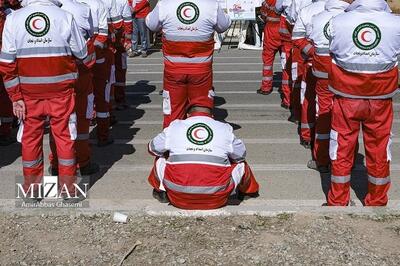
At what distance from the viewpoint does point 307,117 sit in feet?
23.8

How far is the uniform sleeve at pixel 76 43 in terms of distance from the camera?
507 cm

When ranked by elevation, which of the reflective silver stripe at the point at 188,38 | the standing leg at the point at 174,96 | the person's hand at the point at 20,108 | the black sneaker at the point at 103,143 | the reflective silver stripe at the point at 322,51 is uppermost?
the reflective silver stripe at the point at 188,38

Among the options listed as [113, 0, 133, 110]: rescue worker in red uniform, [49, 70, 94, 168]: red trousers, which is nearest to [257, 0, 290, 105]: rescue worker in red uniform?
[113, 0, 133, 110]: rescue worker in red uniform

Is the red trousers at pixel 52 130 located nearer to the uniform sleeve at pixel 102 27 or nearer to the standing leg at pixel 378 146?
the uniform sleeve at pixel 102 27

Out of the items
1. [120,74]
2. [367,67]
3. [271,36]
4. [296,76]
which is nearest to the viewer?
[367,67]

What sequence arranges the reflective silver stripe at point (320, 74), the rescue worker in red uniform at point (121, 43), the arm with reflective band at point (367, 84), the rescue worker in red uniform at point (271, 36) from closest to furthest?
the arm with reflective band at point (367, 84), the reflective silver stripe at point (320, 74), the rescue worker in red uniform at point (121, 43), the rescue worker in red uniform at point (271, 36)

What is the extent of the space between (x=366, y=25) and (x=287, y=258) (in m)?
1.97

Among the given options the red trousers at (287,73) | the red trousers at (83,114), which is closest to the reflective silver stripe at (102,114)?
the red trousers at (83,114)

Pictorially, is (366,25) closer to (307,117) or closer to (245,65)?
(307,117)

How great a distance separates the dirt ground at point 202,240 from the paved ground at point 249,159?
0.81 ft

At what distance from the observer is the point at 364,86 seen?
478 centimetres

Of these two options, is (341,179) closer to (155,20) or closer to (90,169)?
(155,20)

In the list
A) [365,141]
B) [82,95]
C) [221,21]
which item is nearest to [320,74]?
[221,21]

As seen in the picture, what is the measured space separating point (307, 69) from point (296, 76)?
115cm
